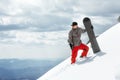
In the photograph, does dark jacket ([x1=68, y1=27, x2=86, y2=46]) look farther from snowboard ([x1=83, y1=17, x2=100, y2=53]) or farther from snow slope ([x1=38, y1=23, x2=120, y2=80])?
snow slope ([x1=38, y1=23, x2=120, y2=80])

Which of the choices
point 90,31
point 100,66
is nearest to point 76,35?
point 90,31

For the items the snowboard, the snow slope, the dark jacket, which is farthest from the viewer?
the dark jacket

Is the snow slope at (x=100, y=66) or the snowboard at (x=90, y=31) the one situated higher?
the snowboard at (x=90, y=31)

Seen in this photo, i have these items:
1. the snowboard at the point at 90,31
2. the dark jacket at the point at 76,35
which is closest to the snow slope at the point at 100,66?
the snowboard at the point at 90,31

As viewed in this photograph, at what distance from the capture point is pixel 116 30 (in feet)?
57.5

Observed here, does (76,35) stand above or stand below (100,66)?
above

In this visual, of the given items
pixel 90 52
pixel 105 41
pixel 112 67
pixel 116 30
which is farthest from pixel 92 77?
pixel 116 30

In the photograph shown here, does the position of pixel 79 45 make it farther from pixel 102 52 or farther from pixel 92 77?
pixel 92 77

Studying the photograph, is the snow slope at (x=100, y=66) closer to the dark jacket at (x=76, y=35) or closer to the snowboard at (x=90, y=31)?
the snowboard at (x=90, y=31)

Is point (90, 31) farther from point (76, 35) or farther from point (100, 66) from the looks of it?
point (100, 66)

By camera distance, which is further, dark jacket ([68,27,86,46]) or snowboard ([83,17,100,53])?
dark jacket ([68,27,86,46])

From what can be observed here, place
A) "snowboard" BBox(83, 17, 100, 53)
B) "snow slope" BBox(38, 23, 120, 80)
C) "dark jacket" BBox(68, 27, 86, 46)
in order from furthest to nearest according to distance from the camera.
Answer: "dark jacket" BBox(68, 27, 86, 46) → "snowboard" BBox(83, 17, 100, 53) → "snow slope" BBox(38, 23, 120, 80)

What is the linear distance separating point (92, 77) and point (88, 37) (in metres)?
3.49

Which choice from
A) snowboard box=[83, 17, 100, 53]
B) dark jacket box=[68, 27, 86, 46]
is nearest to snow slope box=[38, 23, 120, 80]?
snowboard box=[83, 17, 100, 53]
